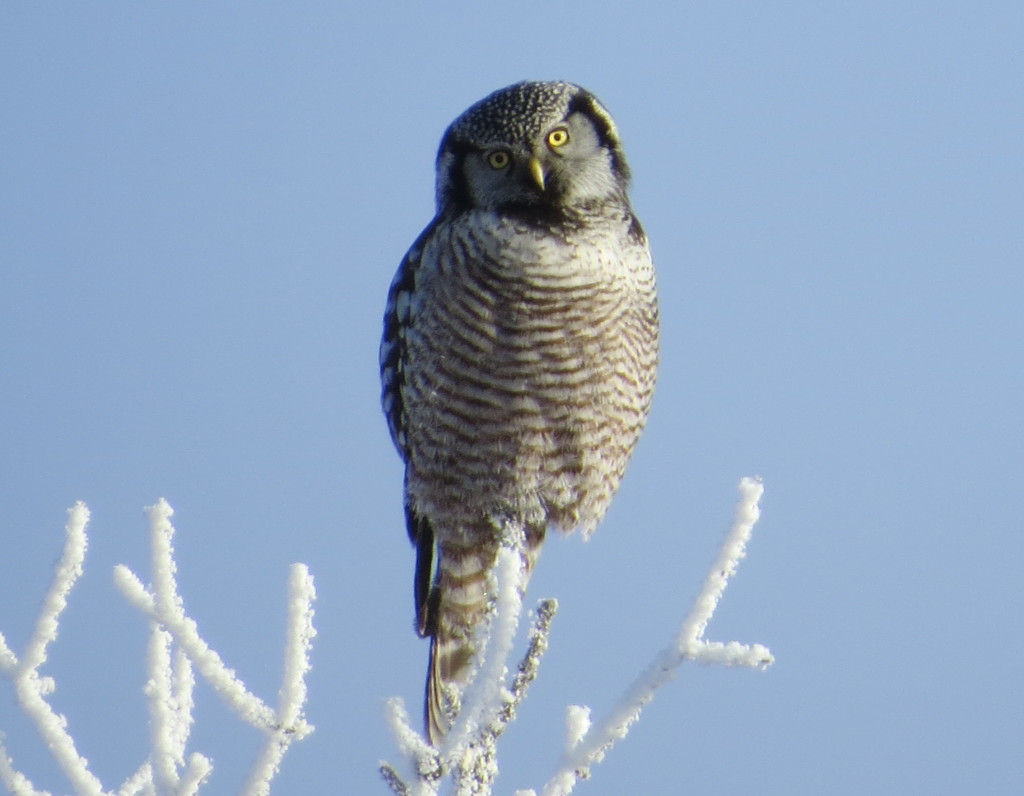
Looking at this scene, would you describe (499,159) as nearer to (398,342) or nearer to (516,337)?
(516,337)

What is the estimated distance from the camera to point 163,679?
296 cm

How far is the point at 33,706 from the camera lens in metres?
2.88

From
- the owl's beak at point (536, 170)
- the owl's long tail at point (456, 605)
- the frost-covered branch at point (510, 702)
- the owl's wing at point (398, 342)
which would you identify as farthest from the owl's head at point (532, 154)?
the frost-covered branch at point (510, 702)

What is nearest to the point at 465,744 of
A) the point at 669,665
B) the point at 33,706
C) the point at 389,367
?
the point at 669,665

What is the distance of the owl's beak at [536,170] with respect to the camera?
4.32 m

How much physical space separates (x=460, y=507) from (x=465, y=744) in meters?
2.09

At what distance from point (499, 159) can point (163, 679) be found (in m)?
2.11

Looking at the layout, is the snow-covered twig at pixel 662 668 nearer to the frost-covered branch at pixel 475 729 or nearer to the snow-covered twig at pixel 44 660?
the frost-covered branch at pixel 475 729

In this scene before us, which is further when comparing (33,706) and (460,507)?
(460,507)

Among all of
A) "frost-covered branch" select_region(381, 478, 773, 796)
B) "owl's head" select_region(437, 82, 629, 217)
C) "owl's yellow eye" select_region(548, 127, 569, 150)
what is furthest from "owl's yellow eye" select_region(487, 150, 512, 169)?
"frost-covered branch" select_region(381, 478, 773, 796)

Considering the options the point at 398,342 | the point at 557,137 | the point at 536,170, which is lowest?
the point at 398,342

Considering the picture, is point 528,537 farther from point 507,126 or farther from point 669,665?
point 669,665

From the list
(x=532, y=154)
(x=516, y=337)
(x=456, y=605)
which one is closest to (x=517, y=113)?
(x=532, y=154)

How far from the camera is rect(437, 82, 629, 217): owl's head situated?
4.35 meters
